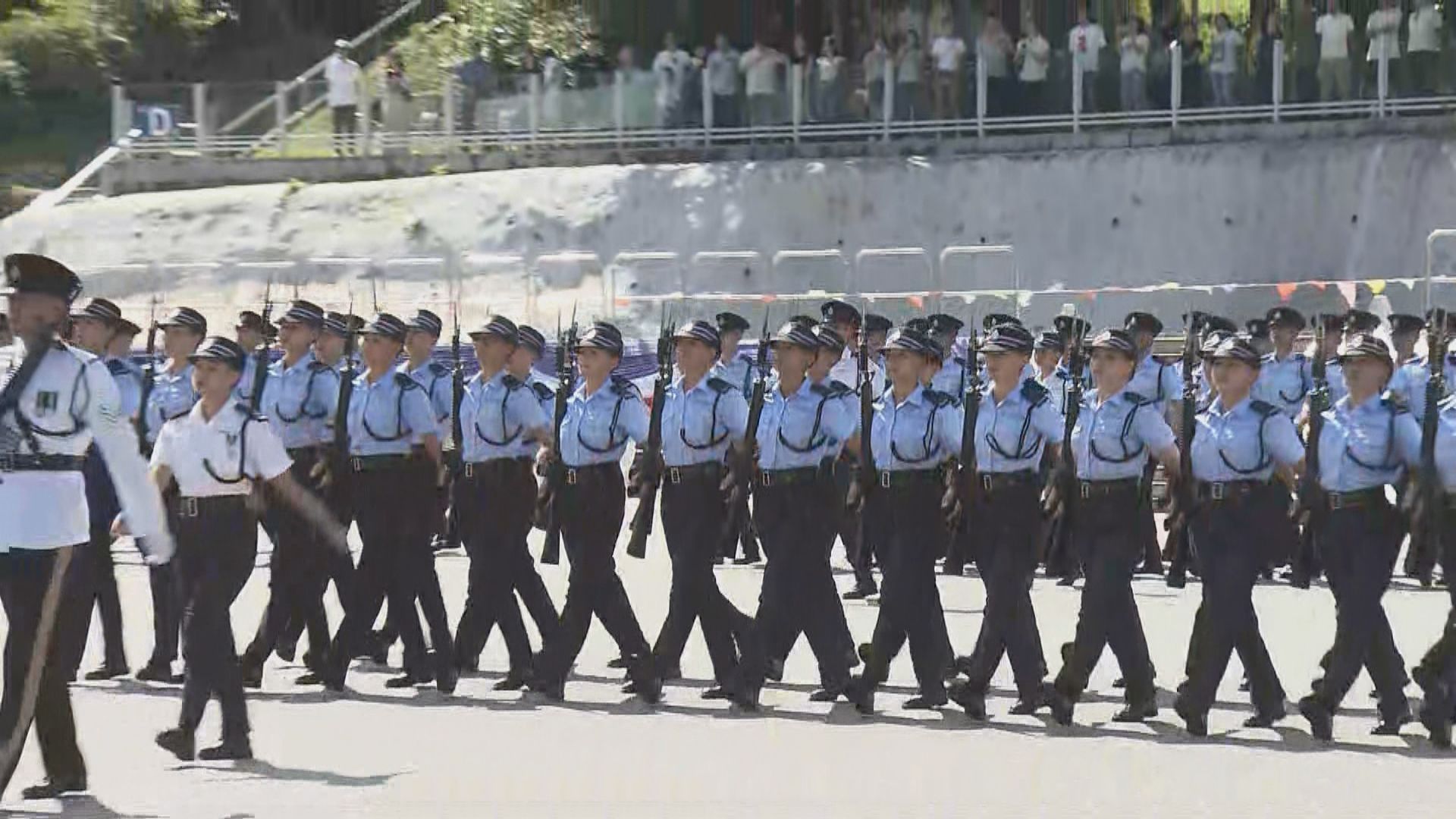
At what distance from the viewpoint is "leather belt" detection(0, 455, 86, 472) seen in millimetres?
10242

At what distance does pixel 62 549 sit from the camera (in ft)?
33.7

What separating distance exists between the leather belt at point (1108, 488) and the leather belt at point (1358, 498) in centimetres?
91

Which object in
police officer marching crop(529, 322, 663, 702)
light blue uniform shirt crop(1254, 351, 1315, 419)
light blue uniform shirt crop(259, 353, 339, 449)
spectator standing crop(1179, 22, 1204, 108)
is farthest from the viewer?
spectator standing crop(1179, 22, 1204, 108)

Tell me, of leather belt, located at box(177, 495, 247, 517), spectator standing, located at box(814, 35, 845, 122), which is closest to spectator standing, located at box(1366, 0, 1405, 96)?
spectator standing, located at box(814, 35, 845, 122)

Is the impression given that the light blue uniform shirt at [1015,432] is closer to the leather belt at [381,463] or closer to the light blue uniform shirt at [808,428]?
the light blue uniform shirt at [808,428]

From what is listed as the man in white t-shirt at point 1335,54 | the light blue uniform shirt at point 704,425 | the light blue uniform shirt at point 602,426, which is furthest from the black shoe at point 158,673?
the man in white t-shirt at point 1335,54

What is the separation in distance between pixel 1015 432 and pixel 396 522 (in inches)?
126

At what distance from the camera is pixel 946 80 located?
29016 millimetres

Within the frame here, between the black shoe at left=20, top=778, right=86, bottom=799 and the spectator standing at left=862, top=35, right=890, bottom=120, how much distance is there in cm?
1965

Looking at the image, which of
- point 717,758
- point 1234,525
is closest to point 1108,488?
point 1234,525

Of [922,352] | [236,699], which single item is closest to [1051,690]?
[922,352]

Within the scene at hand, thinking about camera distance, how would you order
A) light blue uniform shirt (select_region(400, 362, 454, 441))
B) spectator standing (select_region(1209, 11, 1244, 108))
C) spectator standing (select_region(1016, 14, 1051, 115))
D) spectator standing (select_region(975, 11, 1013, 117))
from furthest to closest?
spectator standing (select_region(975, 11, 1013, 117)) → spectator standing (select_region(1016, 14, 1051, 115)) → spectator standing (select_region(1209, 11, 1244, 108)) → light blue uniform shirt (select_region(400, 362, 454, 441))

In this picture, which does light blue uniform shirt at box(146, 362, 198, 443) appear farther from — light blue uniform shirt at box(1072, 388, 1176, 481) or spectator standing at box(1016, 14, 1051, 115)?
spectator standing at box(1016, 14, 1051, 115)

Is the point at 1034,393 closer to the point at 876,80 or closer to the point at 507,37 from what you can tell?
the point at 876,80
